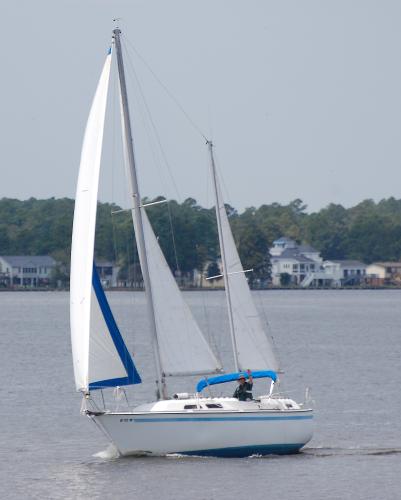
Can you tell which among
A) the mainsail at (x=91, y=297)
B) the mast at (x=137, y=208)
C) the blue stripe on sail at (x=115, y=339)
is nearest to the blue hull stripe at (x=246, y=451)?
the mast at (x=137, y=208)

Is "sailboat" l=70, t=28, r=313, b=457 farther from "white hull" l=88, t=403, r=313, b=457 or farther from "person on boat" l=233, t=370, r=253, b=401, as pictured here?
"person on boat" l=233, t=370, r=253, b=401

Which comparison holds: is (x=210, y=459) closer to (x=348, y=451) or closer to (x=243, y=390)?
(x=243, y=390)

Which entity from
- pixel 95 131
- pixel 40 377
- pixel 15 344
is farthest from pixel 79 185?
pixel 15 344

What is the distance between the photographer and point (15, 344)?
87.4 m

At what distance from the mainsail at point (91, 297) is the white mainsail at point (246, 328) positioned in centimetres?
340

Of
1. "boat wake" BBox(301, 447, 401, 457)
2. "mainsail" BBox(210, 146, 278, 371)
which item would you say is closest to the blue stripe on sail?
"mainsail" BBox(210, 146, 278, 371)

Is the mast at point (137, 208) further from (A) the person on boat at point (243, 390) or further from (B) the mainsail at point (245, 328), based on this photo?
(B) the mainsail at point (245, 328)

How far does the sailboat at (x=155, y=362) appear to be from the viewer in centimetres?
3344

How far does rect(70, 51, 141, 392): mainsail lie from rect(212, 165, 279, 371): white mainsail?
134 inches

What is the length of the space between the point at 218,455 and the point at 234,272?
481cm

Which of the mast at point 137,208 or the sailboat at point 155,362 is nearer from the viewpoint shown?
the sailboat at point 155,362

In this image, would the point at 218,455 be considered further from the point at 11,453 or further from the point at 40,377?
the point at 40,377

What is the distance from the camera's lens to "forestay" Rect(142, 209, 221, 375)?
1346 inches

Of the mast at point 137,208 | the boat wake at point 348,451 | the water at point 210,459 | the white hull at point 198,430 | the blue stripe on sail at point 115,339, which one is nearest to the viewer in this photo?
the water at point 210,459
